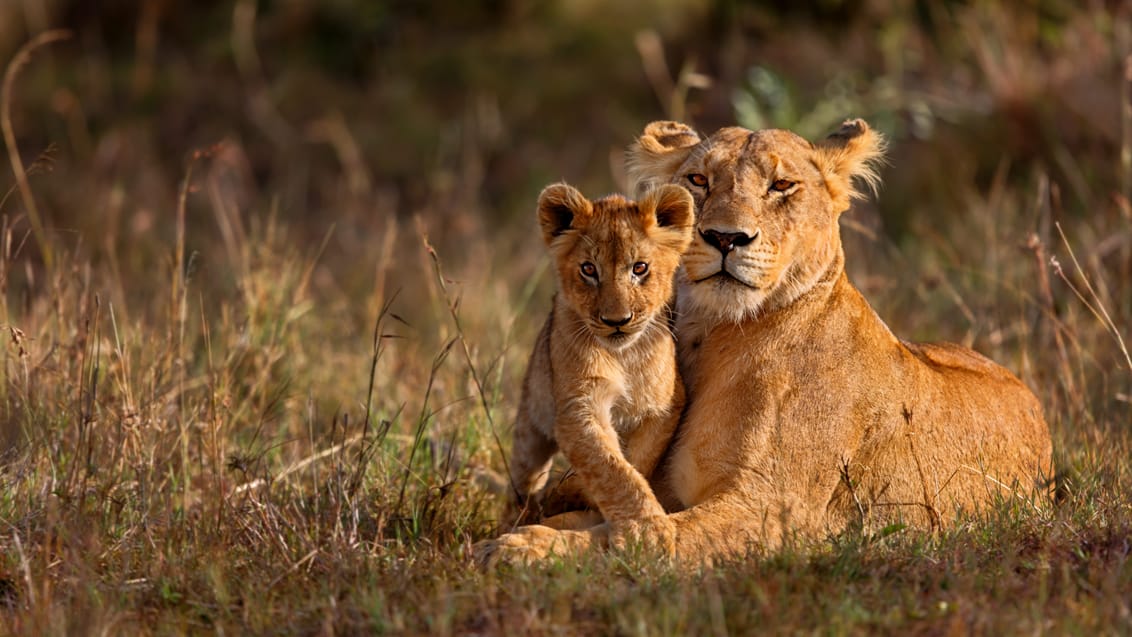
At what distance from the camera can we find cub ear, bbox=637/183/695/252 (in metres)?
5.05

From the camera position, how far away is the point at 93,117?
15523 millimetres

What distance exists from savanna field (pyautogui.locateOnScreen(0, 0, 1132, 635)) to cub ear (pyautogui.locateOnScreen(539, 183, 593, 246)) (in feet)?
1.81

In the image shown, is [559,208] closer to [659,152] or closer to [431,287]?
[659,152]

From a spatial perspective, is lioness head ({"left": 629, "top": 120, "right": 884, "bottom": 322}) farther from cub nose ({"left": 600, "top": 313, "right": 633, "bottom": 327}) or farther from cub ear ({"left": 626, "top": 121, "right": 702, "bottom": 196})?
cub nose ({"left": 600, "top": 313, "right": 633, "bottom": 327})

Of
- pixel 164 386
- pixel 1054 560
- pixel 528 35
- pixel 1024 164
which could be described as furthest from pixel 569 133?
pixel 1054 560

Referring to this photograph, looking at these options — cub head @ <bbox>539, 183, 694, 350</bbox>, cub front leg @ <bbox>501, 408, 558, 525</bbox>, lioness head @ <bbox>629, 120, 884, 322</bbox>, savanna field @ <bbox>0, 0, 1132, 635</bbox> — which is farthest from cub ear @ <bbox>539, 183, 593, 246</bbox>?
cub front leg @ <bbox>501, 408, 558, 525</bbox>

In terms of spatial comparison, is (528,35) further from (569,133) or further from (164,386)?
(164,386)

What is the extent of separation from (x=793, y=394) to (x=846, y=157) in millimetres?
1018

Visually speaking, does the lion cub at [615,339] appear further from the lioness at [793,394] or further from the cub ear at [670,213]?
the lioness at [793,394]

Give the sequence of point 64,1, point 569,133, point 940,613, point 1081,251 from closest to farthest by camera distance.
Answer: point 940,613 → point 1081,251 → point 569,133 → point 64,1

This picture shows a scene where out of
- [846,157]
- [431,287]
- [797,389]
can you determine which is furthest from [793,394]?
[431,287]

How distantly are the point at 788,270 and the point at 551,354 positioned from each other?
0.93m

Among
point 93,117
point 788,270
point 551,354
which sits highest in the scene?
point 788,270

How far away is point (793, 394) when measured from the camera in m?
5.30
